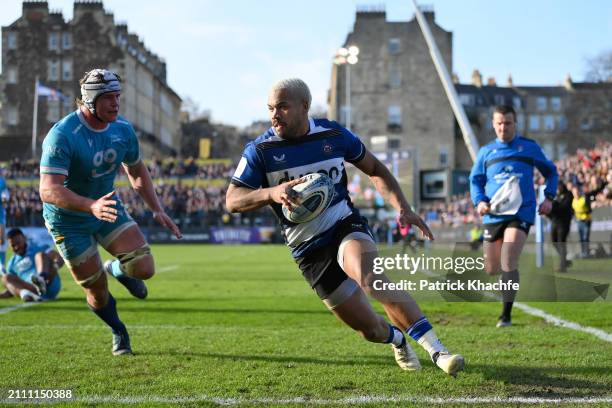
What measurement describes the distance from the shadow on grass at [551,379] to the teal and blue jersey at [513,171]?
2983 millimetres

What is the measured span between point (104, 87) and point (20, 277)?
6627mm

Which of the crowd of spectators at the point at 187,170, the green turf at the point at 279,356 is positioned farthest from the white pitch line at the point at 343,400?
the crowd of spectators at the point at 187,170

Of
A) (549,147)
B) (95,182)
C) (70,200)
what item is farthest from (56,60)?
(70,200)

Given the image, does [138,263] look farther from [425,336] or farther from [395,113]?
[395,113]

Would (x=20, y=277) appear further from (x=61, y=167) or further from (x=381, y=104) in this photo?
(x=381, y=104)

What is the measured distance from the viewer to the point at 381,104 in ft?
239

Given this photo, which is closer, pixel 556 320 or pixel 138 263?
pixel 138 263

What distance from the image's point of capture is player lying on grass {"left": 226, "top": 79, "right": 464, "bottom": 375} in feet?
17.7

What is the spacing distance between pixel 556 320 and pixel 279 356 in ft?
13.0

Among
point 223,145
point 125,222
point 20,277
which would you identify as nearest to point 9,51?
point 223,145

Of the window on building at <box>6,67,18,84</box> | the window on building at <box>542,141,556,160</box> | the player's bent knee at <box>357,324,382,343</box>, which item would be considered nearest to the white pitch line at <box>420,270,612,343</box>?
the player's bent knee at <box>357,324,382,343</box>

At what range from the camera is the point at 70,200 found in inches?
236

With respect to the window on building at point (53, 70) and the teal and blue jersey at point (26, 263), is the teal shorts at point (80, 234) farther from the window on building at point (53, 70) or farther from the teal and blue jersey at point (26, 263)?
the window on building at point (53, 70)

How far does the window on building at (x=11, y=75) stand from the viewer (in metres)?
81.4
